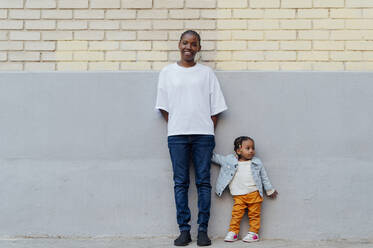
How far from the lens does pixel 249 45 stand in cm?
525

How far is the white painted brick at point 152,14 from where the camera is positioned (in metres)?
5.28

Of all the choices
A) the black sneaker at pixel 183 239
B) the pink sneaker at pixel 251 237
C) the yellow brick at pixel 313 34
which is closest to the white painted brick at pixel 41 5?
the yellow brick at pixel 313 34

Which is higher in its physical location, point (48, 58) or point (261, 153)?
point (48, 58)

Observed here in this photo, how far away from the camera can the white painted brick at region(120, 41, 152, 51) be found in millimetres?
5273

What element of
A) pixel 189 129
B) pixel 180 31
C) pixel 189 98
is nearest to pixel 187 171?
pixel 189 129

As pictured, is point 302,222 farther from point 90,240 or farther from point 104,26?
point 104,26

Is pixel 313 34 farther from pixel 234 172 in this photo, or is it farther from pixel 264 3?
pixel 234 172

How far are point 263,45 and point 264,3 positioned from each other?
44 cm

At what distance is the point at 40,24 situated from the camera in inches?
209

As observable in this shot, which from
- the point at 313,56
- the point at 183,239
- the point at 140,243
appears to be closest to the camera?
the point at 183,239

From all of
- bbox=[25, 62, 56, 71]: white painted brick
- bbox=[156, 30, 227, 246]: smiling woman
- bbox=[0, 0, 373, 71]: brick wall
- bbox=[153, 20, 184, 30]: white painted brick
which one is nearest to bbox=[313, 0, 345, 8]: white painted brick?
bbox=[0, 0, 373, 71]: brick wall

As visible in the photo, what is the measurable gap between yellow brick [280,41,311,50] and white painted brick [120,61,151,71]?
4.60 feet

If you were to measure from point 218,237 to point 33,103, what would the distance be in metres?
2.34

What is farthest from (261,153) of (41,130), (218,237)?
(41,130)
